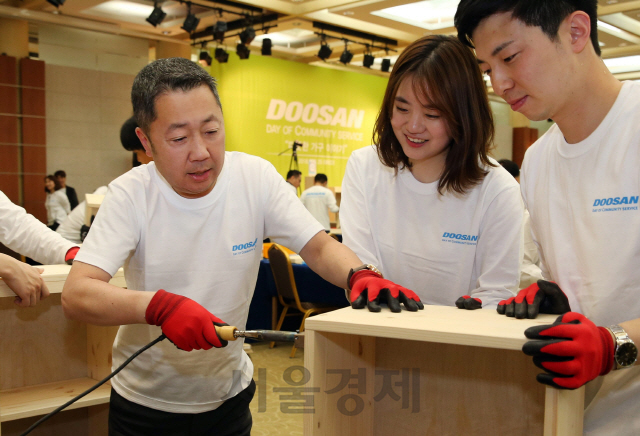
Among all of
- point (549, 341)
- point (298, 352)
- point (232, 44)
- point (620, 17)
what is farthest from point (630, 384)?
point (232, 44)

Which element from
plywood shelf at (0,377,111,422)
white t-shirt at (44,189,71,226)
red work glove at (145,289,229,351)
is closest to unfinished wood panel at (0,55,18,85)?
white t-shirt at (44,189,71,226)

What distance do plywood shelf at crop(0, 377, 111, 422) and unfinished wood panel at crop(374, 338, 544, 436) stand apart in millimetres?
1241

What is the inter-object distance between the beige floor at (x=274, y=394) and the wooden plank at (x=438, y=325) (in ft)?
4.98

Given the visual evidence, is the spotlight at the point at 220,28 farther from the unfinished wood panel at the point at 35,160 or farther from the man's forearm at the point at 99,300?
the man's forearm at the point at 99,300

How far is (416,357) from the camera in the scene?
56.4 inches

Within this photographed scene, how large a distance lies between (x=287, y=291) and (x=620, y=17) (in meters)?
7.54

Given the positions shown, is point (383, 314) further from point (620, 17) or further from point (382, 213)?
point (620, 17)

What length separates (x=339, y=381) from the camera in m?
1.23

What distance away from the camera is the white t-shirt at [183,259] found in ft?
4.74

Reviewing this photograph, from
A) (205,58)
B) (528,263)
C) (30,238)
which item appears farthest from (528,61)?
(205,58)

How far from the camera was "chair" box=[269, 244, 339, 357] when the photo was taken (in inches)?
180

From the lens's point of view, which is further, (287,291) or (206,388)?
(287,291)

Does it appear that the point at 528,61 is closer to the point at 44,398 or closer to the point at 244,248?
the point at 244,248

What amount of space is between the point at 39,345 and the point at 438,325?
6.20ft
